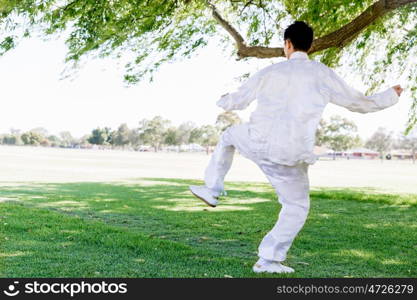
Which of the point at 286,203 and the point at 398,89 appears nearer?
the point at 398,89

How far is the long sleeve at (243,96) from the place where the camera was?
4.40m

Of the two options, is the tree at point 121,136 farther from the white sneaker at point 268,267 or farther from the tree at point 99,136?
the white sneaker at point 268,267

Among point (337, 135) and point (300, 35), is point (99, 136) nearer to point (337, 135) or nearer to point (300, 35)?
point (337, 135)

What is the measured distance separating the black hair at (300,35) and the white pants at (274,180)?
0.86m

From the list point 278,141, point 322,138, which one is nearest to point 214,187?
point 278,141

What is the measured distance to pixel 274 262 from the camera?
4699 millimetres

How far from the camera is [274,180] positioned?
4.51 metres

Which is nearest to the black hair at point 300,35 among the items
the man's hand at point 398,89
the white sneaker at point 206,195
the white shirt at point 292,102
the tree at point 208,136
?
the white shirt at point 292,102

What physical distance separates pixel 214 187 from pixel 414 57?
Answer: 10553 mm

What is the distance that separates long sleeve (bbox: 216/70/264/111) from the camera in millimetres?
4402

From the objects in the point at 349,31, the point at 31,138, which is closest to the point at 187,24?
the point at 349,31

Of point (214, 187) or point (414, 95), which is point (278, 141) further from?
point (414, 95)

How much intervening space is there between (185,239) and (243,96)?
3.01 meters

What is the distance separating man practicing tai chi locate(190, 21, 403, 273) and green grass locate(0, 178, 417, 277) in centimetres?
81
